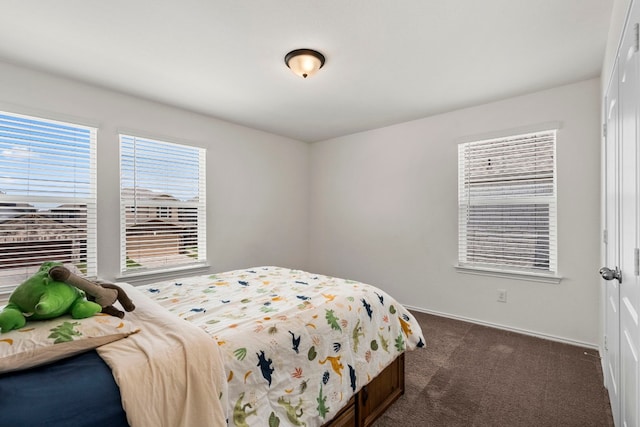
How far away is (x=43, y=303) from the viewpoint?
114cm

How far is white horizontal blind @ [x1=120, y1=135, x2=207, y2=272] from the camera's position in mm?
3160

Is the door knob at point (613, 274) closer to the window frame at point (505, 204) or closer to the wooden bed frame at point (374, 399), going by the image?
the wooden bed frame at point (374, 399)

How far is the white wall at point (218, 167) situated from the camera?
270 cm

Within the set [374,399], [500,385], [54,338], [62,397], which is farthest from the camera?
[500,385]

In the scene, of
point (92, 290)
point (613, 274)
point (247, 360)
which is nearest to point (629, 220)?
point (613, 274)

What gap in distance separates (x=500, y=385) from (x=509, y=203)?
1.83 metres

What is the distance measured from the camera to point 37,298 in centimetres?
118

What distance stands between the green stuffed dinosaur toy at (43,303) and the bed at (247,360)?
203mm

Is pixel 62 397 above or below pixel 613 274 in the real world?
below

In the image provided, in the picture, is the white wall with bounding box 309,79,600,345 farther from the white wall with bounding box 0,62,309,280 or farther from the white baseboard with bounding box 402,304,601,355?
the white wall with bounding box 0,62,309,280

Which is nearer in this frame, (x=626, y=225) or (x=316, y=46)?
(x=626, y=225)

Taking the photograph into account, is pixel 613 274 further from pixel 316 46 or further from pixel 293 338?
pixel 316 46

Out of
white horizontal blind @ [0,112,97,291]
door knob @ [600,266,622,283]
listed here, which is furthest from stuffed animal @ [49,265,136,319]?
door knob @ [600,266,622,283]

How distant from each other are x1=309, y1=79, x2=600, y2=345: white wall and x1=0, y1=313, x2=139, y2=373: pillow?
334 cm
